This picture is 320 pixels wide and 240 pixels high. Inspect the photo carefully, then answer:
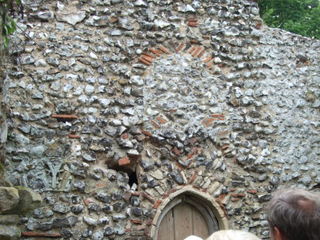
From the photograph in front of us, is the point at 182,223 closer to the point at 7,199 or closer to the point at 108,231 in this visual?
the point at 108,231

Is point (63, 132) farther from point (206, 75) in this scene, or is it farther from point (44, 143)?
point (206, 75)

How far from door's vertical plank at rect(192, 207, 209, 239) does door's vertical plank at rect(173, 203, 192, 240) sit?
2.1 inches

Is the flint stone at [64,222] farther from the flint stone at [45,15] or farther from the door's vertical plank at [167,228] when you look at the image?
the flint stone at [45,15]

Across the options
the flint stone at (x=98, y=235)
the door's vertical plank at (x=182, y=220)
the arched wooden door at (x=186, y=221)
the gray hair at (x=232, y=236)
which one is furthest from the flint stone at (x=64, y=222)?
the gray hair at (x=232, y=236)

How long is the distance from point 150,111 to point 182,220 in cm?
134

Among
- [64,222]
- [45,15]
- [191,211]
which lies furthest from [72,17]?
[191,211]

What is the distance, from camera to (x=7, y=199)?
9.06 feet

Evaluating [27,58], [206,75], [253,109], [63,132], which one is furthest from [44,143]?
[253,109]

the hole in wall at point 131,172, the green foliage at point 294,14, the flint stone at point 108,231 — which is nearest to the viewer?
the flint stone at point 108,231

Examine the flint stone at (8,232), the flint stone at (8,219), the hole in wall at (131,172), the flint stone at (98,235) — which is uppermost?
the flint stone at (8,219)

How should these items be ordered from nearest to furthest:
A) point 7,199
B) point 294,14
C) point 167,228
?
point 7,199 < point 167,228 < point 294,14

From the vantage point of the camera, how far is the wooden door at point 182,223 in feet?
17.6

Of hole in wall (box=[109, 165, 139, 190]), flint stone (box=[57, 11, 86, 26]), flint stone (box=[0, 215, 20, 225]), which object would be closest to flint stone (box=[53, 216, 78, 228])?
hole in wall (box=[109, 165, 139, 190])

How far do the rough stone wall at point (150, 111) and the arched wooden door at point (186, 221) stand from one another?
0.24 m
